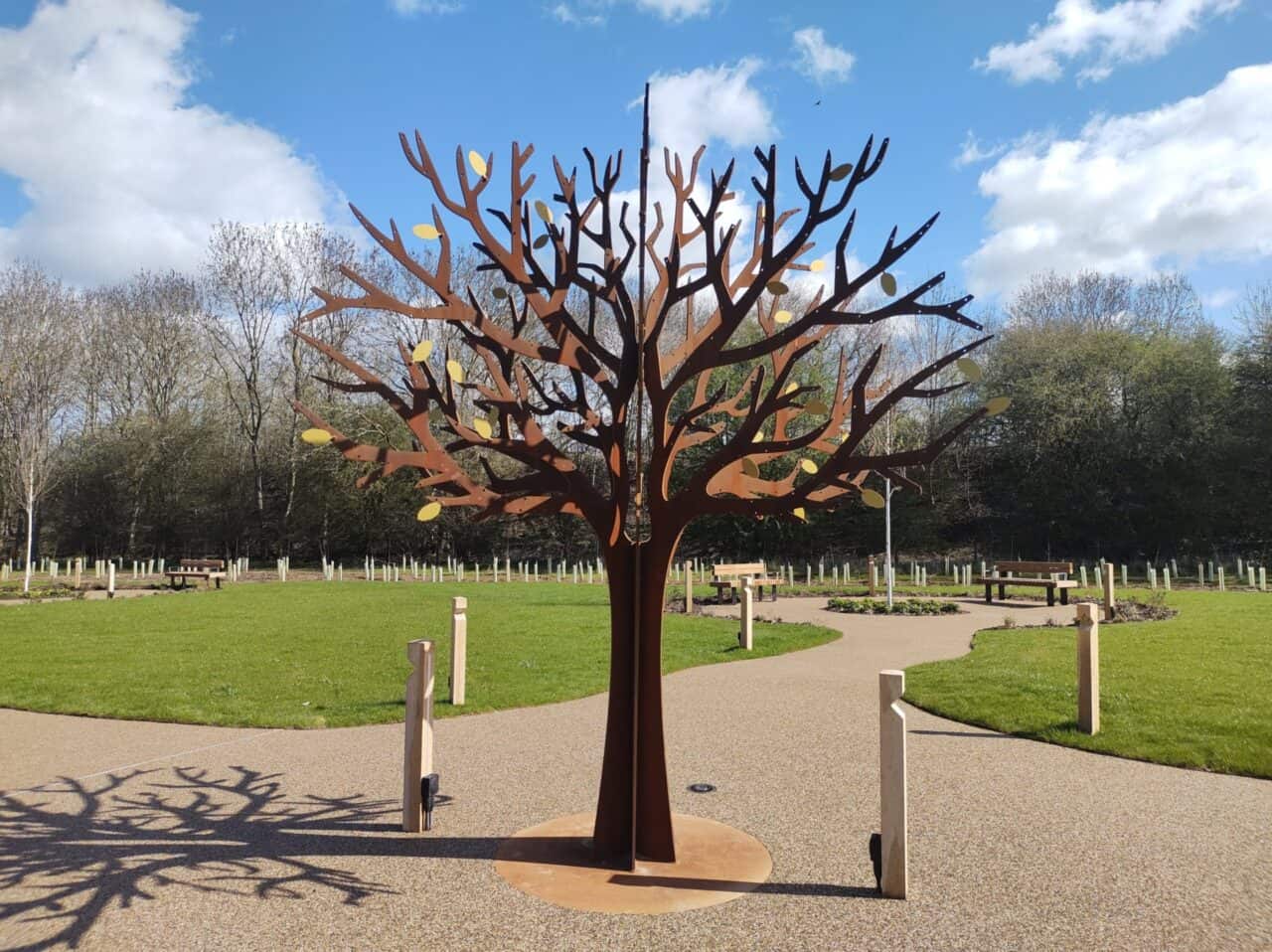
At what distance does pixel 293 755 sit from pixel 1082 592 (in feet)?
65.9

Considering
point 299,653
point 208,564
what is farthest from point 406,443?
point 299,653

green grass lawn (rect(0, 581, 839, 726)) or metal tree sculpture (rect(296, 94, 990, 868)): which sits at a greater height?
metal tree sculpture (rect(296, 94, 990, 868))

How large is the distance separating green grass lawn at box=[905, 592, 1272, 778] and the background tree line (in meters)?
16.9

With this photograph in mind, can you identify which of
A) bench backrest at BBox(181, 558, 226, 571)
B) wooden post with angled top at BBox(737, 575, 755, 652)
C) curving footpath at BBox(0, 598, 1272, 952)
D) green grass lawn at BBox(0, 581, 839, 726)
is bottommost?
curving footpath at BBox(0, 598, 1272, 952)

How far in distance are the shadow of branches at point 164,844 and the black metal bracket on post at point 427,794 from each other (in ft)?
0.56

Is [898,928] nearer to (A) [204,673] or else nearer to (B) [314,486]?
(A) [204,673]

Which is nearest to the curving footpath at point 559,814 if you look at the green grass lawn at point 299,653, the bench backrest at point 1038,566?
the green grass lawn at point 299,653

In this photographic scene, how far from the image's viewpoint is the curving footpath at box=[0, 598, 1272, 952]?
3.71m

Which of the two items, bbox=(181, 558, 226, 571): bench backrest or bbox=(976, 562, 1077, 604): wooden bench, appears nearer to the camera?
bbox=(976, 562, 1077, 604): wooden bench

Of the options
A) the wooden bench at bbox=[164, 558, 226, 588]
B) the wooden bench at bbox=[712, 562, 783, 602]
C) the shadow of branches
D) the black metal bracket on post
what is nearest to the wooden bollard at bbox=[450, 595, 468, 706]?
the shadow of branches

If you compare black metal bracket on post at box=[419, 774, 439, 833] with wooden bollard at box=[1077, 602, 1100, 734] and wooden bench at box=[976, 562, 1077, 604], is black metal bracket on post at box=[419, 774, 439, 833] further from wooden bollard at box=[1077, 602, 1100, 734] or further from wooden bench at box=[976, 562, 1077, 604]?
wooden bench at box=[976, 562, 1077, 604]

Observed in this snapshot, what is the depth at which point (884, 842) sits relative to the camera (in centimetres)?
408

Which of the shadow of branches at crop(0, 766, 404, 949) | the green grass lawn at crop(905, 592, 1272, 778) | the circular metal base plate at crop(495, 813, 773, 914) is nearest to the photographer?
the shadow of branches at crop(0, 766, 404, 949)

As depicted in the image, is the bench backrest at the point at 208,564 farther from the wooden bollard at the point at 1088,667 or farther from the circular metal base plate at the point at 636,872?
the wooden bollard at the point at 1088,667
